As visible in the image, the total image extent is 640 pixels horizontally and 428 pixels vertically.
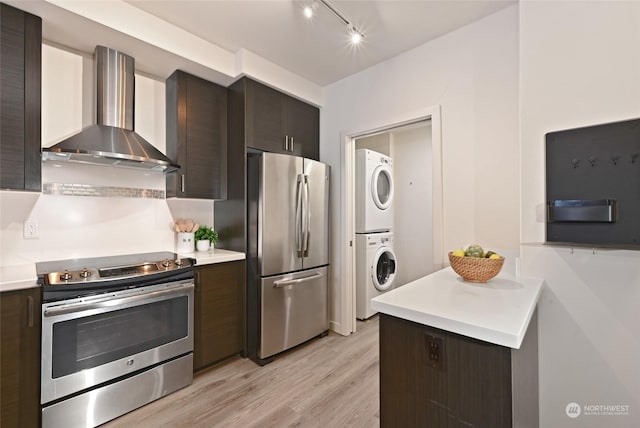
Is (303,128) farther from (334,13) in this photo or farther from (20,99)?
(20,99)

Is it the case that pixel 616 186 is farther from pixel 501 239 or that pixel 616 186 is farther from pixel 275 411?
pixel 275 411

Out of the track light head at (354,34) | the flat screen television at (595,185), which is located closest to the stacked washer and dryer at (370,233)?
the track light head at (354,34)

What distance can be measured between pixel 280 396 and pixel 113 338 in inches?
45.5

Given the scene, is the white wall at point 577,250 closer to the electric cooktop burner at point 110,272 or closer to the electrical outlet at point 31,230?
the electric cooktop burner at point 110,272

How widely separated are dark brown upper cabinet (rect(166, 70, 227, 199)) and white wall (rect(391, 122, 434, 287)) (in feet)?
8.64

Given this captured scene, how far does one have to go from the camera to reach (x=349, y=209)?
2889 mm

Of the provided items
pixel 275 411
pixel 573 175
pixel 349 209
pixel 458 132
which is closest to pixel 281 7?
pixel 458 132

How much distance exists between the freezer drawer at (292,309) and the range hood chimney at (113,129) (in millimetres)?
1350

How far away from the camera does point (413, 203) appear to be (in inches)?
158

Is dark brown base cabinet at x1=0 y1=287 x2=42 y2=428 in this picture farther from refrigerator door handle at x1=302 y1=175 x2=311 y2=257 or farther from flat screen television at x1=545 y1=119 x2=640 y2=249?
flat screen television at x1=545 y1=119 x2=640 y2=249

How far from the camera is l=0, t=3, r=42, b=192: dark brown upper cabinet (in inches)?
62.4

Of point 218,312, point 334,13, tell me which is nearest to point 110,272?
point 218,312

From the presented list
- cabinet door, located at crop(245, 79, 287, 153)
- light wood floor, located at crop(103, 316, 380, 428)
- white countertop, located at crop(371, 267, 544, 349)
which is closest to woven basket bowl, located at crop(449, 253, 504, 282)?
white countertop, located at crop(371, 267, 544, 349)

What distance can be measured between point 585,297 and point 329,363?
1831mm
